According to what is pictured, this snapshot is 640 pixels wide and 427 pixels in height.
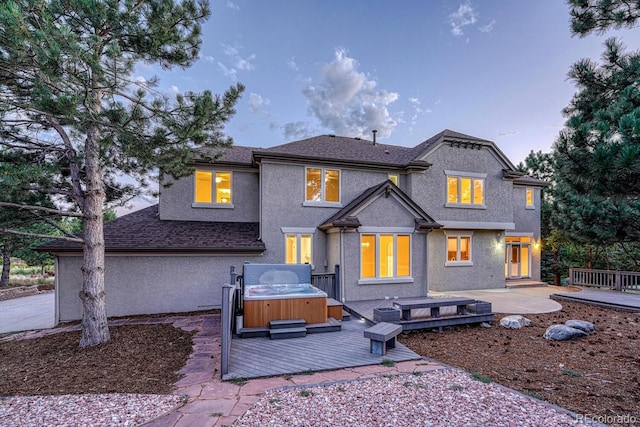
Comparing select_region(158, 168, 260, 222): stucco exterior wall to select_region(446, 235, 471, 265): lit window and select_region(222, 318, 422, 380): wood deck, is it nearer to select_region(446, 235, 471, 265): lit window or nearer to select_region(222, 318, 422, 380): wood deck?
select_region(222, 318, 422, 380): wood deck

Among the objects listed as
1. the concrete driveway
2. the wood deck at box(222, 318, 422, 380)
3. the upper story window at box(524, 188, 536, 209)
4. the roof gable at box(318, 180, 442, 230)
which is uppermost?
the upper story window at box(524, 188, 536, 209)

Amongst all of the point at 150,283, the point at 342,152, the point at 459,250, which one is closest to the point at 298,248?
the point at 342,152

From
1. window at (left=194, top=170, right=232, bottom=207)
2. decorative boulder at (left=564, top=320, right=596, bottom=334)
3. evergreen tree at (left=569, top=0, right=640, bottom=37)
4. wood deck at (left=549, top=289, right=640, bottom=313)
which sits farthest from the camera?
window at (left=194, top=170, right=232, bottom=207)

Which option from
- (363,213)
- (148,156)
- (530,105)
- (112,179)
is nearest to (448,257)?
(363,213)

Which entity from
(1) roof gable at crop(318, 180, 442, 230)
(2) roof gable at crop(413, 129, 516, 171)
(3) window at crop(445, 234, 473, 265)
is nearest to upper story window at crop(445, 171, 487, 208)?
(2) roof gable at crop(413, 129, 516, 171)

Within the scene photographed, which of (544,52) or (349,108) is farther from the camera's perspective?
(349,108)

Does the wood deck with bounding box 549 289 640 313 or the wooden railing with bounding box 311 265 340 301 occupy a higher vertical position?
the wooden railing with bounding box 311 265 340 301

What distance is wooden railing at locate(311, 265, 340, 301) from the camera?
922 centimetres

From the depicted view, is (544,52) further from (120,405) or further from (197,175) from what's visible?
(120,405)

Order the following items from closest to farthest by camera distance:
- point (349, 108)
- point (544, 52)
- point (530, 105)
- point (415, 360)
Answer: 1. point (415, 360)
2. point (544, 52)
3. point (530, 105)
4. point (349, 108)

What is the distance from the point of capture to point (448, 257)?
13.3 m

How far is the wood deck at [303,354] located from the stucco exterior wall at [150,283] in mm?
4442

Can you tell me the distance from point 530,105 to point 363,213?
511 inches

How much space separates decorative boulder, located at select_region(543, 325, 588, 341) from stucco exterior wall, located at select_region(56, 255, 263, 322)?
9.62 meters
